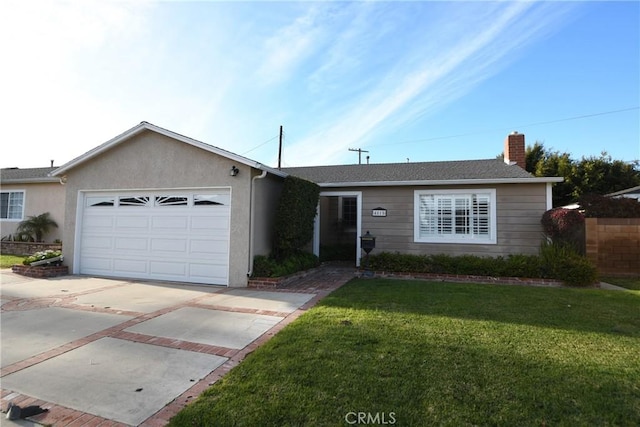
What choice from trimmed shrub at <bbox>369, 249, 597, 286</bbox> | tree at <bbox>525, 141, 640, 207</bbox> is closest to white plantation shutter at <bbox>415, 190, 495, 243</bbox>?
trimmed shrub at <bbox>369, 249, 597, 286</bbox>

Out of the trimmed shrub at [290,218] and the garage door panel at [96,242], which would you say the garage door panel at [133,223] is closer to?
the garage door panel at [96,242]

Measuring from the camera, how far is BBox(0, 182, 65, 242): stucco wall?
13682 mm

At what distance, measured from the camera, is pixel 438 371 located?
Answer: 129 inches

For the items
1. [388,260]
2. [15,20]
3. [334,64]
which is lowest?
[388,260]

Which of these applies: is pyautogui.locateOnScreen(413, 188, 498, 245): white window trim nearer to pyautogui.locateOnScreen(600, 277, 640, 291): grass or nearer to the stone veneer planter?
pyautogui.locateOnScreen(600, 277, 640, 291): grass

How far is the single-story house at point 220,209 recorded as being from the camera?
26.9 ft

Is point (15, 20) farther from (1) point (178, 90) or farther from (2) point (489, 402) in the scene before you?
(2) point (489, 402)

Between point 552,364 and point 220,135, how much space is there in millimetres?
14301

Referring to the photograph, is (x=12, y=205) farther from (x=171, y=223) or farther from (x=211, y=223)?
(x=211, y=223)

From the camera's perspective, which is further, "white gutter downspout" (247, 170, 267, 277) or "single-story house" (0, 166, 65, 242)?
"single-story house" (0, 166, 65, 242)

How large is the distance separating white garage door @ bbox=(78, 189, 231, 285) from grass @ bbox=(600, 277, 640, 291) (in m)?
10.0

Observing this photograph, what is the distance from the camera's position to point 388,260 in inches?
376

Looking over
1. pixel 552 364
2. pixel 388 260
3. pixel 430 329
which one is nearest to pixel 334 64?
pixel 388 260
